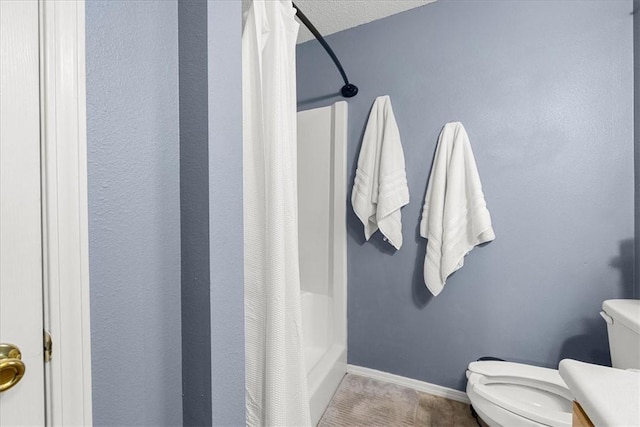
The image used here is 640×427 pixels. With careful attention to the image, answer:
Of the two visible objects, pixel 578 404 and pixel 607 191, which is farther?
pixel 607 191

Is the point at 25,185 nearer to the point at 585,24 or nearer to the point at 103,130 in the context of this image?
the point at 103,130

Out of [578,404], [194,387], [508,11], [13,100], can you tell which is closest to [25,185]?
[13,100]

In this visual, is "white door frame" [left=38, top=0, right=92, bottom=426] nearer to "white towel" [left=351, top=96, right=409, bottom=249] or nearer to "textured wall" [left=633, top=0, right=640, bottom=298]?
"white towel" [left=351, top=96, right=409, bottom=249]

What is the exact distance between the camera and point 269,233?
2.64ft

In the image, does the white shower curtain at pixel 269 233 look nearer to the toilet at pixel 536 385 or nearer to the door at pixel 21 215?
the door at pixel 21 215

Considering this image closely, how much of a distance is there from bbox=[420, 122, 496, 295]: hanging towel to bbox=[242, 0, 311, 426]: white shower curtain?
93cm

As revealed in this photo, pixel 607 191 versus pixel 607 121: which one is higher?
pixel 607 121

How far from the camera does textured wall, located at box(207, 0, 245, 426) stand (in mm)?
638

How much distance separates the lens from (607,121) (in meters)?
1.32

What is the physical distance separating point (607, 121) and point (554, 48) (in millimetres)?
422

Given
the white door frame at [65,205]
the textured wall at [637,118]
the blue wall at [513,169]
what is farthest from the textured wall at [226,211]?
the textured wall at [637,118]

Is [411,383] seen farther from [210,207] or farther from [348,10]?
[348,10]

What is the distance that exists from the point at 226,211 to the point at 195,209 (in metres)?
0.07

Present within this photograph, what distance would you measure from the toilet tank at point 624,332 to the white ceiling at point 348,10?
1670mm
